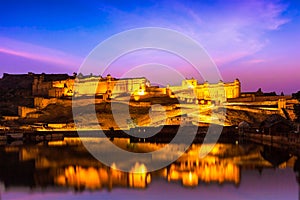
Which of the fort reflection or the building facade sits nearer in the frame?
the fort reflection

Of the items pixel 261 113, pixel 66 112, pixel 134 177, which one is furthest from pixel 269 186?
pixel 66 112

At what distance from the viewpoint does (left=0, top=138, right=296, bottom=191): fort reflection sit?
71.9 ft

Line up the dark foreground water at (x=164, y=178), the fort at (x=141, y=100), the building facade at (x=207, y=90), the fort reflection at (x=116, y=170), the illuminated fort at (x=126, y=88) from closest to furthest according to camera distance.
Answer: the dark foreground water at (x=164, y=178) < the fort reflection at (x=116, y=170) < the fort at (x=141, y=100) < the building facade at (x=207, y=90) < the illuminated fort at (x=126, y=88)

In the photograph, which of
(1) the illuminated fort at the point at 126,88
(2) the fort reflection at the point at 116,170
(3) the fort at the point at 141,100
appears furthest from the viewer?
→ (1) the illuminated fort at the point at 126,88

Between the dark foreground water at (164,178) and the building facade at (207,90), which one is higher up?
the building facade at (207,90)

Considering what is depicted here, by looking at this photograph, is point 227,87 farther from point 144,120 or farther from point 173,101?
point 144,120

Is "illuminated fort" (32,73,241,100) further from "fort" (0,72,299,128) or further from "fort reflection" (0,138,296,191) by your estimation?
"fort reflection" (0,138,296,191)

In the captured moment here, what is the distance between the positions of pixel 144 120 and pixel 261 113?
57.2 ft

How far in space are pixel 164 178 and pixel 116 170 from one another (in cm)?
406

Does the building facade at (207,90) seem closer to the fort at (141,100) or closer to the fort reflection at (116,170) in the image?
the fort at (141,100)

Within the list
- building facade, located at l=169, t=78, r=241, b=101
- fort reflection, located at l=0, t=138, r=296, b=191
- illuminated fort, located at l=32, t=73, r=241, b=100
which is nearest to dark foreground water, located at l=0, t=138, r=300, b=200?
fort reflection, located at l=0, t=138, r=296, b=191

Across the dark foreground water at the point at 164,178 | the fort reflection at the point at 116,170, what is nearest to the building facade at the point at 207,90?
the fort reflection at the point at 116,170

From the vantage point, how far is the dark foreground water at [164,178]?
62.7ft

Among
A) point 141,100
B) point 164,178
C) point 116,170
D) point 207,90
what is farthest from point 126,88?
point 164,178
